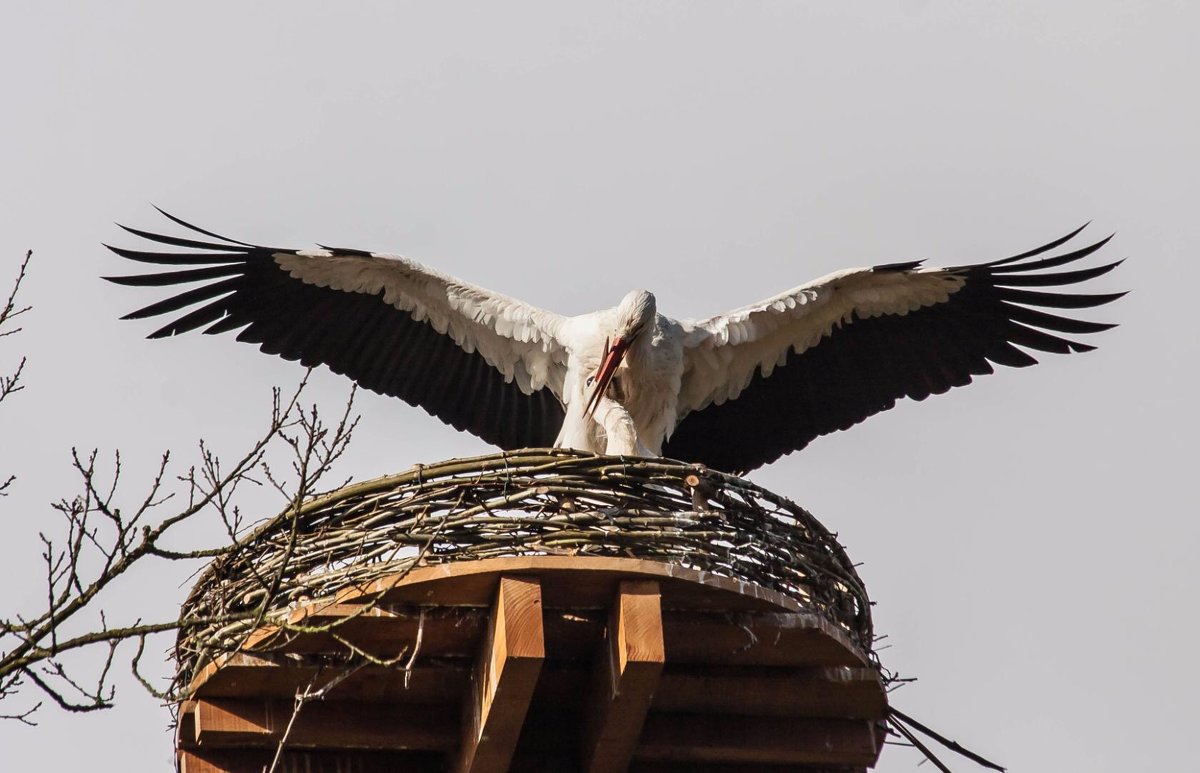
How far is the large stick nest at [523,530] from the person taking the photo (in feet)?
18.4

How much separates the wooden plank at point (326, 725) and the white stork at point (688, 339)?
111 inches

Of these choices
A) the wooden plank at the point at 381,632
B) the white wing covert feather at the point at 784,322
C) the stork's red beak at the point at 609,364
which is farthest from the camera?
the white wing covert feather at the point at 784,322

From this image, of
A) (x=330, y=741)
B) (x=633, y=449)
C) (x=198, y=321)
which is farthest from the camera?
(x=198, y=321)

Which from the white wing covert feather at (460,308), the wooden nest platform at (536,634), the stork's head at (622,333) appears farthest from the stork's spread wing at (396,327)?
the wooden nest platform at (536,634)

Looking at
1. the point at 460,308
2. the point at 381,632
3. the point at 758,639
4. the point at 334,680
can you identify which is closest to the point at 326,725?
the point at 334,680

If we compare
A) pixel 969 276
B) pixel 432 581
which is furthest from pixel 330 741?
pixel 969 276

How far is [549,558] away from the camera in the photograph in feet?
17.4

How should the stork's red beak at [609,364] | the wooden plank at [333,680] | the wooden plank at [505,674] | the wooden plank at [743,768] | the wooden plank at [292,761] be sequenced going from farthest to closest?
the stork's red beak at [609,364]
the wooden plank at [743,768]
the wooden plank at [292,761]
the wooden plank at [333,680]
the wooden plank at [505,674]

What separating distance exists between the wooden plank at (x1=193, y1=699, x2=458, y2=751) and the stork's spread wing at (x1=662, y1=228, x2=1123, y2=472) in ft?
10.6

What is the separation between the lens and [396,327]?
8.82 metres

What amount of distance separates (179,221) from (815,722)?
3.86 m

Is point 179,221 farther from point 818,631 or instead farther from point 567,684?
point 818,631

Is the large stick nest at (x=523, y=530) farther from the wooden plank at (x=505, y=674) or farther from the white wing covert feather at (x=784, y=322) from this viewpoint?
the white wing covert feather at (x=784, y=322)

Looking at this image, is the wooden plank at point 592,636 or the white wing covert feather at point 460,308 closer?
the wooden plank at point 592,636
